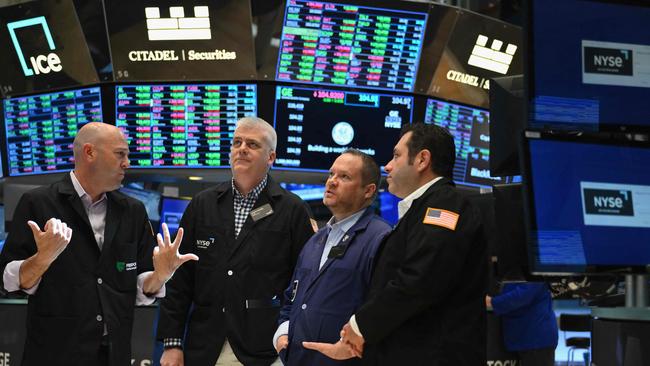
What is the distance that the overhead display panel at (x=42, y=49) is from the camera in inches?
223

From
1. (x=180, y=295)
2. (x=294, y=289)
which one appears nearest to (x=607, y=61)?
(x=294, y=289)

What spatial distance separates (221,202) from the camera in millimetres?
3953

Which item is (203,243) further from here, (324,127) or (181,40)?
(181,40)

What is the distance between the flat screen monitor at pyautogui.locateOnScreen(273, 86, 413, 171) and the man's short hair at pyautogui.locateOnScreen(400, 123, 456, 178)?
2.58 meters

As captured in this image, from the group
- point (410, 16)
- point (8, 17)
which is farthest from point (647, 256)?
point (8, 17)

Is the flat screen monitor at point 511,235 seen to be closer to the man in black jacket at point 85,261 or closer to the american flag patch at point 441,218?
the american flag patch at point 441,218

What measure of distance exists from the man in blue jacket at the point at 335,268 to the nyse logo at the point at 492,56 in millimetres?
2673

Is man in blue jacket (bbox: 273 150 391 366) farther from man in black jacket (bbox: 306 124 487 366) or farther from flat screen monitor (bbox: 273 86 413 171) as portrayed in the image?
flat screen monitor (bbox: 273 86 413 171)

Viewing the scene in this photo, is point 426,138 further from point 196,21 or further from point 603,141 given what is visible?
point 196,21

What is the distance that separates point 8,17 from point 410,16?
304cm

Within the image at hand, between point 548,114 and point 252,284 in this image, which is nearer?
point 548,114

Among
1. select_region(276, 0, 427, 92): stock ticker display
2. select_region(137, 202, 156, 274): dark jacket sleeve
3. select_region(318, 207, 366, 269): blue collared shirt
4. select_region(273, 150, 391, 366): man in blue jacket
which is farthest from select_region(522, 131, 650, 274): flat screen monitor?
select_region(276, 0, 427, 92): stock ticker display

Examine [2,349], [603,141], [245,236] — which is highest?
[603,141]

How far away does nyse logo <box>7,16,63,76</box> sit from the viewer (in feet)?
18.8
